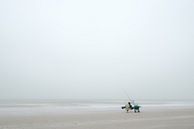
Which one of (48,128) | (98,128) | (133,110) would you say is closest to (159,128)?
(98,128)

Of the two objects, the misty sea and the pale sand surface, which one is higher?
the pale sand surface

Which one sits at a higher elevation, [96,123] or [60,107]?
[96,123]

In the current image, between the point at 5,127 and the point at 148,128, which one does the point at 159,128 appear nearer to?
the point at 148,128

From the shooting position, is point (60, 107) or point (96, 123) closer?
point (96, 123)

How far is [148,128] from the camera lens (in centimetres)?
1730

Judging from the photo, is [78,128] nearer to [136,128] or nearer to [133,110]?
[136,128]

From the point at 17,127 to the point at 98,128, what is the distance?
15.6 ft

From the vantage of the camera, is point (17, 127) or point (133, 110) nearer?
point (17, 127)

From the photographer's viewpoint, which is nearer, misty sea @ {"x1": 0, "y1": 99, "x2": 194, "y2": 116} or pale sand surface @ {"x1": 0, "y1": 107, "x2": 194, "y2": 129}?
pale sand surface @ {"x1": 0, "y1": 107, "x2": 194, "y2": 129}

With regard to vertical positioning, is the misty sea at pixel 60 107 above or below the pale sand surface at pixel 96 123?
below

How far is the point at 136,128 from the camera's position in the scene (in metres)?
17.3

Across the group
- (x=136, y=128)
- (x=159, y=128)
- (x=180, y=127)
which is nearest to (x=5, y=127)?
(x=136, y=128)

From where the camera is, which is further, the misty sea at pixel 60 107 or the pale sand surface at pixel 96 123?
the misty sea at pixel 60 107

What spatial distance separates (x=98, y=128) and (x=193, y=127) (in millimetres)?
5532
